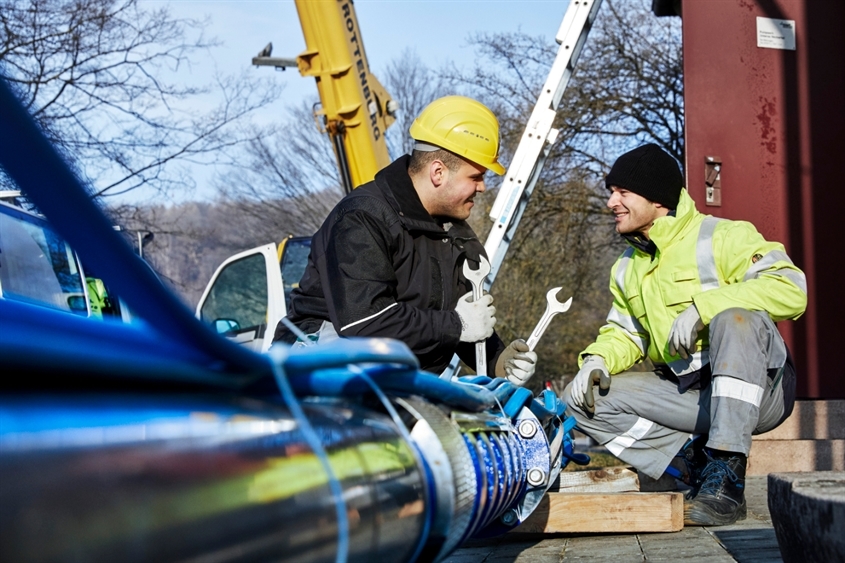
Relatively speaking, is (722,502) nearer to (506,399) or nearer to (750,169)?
(506,399)

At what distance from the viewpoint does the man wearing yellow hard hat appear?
344 cm

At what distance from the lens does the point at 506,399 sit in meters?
2.64

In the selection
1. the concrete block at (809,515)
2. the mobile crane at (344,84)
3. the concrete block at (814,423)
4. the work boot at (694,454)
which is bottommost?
the concrete block at (814,423)

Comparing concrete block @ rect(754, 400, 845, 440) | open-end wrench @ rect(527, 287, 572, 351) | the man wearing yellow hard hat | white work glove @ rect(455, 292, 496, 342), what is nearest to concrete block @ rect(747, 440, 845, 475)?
concrete block @ rect(754, 400, 845, 440)

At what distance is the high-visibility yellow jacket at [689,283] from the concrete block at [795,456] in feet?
3.99

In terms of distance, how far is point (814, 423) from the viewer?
551cm

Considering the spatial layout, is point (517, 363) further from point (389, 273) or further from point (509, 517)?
point (509, 517)

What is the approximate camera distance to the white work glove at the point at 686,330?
366cm

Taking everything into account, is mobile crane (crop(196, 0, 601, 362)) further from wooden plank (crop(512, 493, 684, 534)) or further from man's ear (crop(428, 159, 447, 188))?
wooden plank (crop(512, 493, 684, 534))

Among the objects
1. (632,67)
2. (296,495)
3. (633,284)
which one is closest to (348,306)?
(633,284)

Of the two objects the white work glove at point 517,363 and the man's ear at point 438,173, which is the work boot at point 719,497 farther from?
the man's ear at point 438,173

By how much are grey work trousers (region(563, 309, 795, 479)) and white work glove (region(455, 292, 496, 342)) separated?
0.77 meters

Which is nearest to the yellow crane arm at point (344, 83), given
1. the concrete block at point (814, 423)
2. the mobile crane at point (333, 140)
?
the mobile crane at point (333, 140)

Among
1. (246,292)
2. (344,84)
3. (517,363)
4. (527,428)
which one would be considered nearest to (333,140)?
(344,84)
